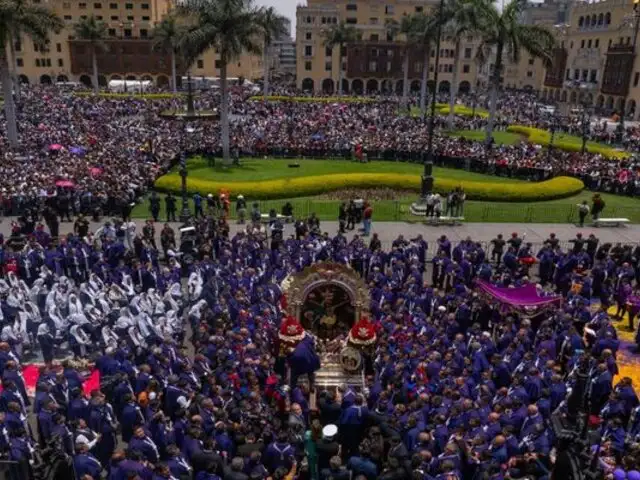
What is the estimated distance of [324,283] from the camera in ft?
45.7

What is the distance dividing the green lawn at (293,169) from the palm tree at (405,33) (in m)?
33.7

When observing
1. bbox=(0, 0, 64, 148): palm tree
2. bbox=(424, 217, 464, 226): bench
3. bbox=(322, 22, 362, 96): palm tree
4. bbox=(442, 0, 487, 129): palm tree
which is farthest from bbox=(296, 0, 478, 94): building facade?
bbox=(424, 217, 464, 226): bench

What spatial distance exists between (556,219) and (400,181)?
8915mm

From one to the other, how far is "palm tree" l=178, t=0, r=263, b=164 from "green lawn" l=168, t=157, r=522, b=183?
19.7ft

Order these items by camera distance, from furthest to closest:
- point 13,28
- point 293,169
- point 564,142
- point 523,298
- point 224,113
Answer: 1. point 564,142
2. point 293,169
3. point 13,28
4. point 224,113
5. point 523,298

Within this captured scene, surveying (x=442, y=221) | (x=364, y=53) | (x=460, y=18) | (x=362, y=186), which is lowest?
(x=442, y=221)

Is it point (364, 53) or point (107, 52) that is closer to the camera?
point (364, 53)

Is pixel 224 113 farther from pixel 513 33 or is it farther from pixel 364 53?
pixel 364 53

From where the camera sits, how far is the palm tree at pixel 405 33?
7569 cm

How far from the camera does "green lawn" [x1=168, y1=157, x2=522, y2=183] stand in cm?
3747

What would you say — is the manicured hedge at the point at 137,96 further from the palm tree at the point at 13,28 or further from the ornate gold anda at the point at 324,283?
the ornate gold anda at the point at 324,283

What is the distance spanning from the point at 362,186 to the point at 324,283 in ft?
68.3

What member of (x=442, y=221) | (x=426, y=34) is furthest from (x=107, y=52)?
(x=442, y=221)

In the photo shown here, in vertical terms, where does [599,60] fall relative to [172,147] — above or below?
above
